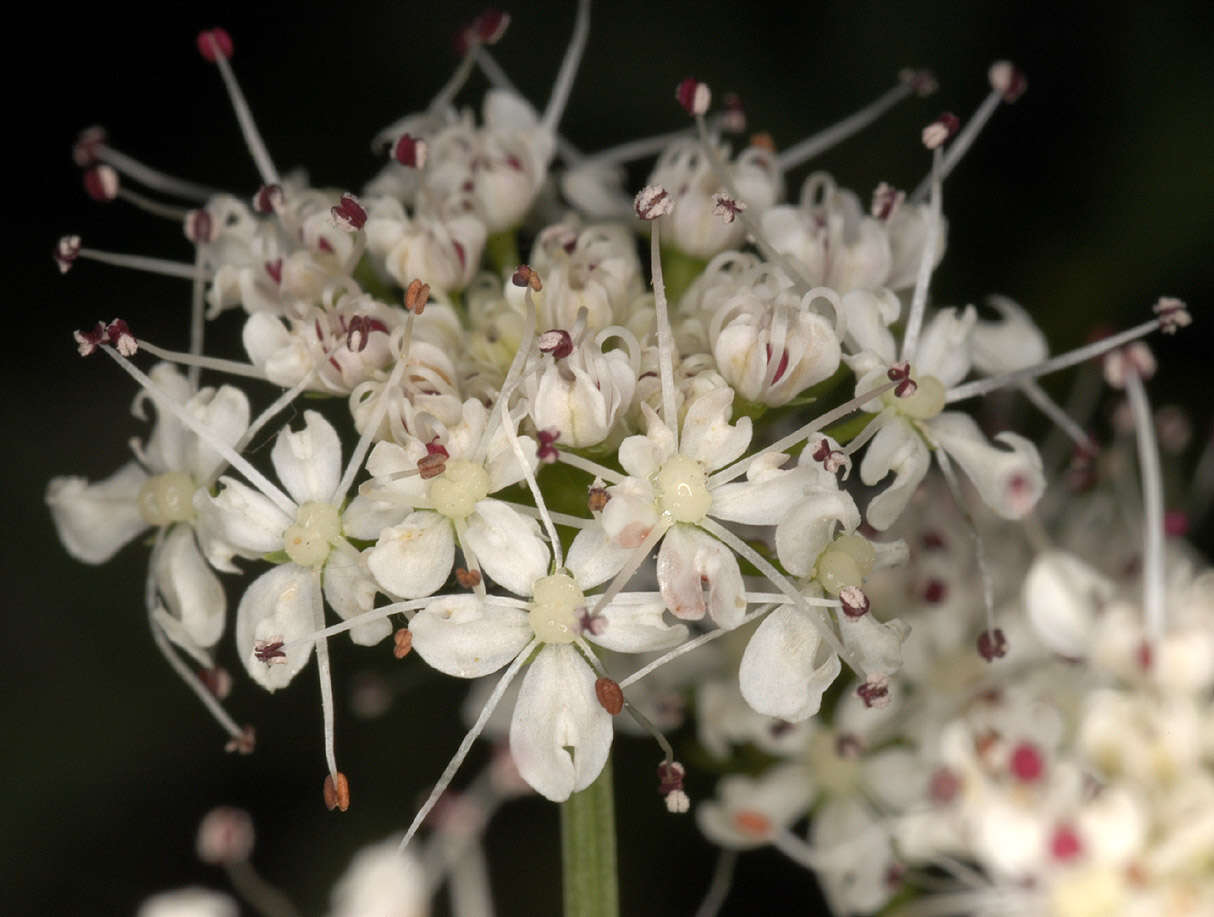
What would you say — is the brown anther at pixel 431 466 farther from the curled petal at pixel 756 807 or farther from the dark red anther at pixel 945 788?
the curled petal at pixel 756 807

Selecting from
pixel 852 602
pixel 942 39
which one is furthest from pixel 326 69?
pixel 852 602

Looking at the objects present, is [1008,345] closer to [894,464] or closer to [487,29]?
[894,464]

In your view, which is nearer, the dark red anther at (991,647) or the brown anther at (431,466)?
the brown anther at (431,466)

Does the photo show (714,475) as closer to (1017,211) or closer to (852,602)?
(852,602)

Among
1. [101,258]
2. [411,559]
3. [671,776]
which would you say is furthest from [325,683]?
[101,258]

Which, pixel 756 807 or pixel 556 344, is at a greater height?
pixel 556 344

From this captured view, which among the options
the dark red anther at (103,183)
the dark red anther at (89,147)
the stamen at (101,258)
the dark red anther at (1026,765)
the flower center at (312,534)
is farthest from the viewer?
the dark red anther at (89,147)

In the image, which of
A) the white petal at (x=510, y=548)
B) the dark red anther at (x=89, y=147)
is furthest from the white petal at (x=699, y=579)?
the dark red anther at (x=89, y=147)
